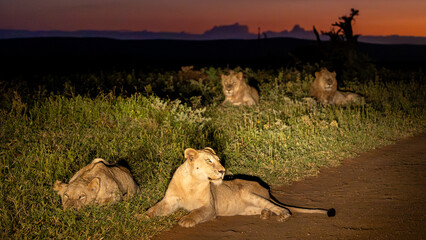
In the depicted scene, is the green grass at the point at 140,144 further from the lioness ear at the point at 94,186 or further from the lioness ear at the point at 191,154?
the lioness ear at the point at 191,154

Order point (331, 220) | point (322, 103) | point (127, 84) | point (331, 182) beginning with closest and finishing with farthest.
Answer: point (331, 220), point (331, 182), point (322, 103), point (127, 84)

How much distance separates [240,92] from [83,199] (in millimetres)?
7574

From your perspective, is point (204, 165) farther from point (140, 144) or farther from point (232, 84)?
point (232, 84)

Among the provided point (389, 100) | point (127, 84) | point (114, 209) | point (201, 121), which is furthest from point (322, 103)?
point (114, 209)

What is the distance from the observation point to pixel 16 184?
230 inches

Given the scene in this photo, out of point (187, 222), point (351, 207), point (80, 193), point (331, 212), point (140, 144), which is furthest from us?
point (140, 144)

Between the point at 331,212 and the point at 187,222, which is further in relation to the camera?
the point at 331,212

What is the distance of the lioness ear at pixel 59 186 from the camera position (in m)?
5.61

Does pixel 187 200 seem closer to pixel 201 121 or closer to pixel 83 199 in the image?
pixel 83 199

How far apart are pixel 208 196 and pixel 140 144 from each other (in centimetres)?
261

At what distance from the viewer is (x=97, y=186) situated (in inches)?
214

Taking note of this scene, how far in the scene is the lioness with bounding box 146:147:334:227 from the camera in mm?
5094

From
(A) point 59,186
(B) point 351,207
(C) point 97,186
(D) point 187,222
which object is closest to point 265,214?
(D) point 187,222

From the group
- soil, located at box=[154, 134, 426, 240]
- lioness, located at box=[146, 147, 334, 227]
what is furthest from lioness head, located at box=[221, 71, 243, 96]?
lioness, located at box=[146, 147, 334, 227]
